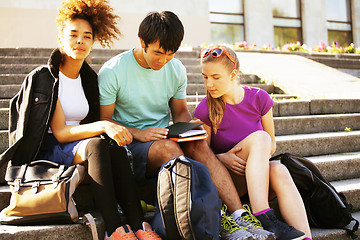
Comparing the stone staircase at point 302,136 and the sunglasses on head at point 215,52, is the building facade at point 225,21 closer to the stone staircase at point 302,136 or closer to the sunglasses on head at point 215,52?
the stone staircase at point 302,136

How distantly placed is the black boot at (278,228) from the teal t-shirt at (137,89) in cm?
107

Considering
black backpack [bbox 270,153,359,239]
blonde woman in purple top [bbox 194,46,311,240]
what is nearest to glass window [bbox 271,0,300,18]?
blonde woman in purple top [bbox 194,46,311,240]

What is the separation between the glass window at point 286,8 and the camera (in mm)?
14141

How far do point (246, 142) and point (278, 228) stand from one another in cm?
62

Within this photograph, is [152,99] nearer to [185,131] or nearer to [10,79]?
[185,131]

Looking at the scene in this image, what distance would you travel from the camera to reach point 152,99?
2988 millimetres

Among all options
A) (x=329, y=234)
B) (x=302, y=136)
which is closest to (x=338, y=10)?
(x=302, y=136)

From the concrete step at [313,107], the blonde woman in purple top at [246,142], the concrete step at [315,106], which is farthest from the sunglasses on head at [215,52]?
the concrete step at [315,106]

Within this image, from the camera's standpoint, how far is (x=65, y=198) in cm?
227

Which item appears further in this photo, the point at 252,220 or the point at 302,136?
the point at 302,136

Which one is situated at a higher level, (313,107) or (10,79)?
(10,79)

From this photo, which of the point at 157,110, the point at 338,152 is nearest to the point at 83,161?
the point at 157,110

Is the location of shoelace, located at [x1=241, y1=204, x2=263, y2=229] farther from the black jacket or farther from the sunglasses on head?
the black jacket

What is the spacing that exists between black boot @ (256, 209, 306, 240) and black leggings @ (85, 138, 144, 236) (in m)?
0.73
